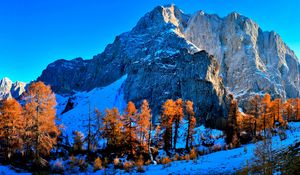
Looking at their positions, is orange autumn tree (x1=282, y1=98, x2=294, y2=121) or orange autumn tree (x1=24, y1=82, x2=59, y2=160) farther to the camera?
orange autumn tree (x1=282, y1=98, x2=294, y2=121)

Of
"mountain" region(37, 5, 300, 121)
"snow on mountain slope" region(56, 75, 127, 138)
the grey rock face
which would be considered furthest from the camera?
"snow on mountain slope" region(56, 75, 127, 138)

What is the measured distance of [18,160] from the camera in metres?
28.2

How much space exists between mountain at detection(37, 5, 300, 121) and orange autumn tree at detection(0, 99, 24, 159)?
220 ft

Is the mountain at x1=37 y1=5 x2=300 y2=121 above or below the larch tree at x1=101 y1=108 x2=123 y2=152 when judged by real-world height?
above

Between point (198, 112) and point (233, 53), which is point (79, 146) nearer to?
point (198, 112)

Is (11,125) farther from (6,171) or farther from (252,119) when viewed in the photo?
(252,119)

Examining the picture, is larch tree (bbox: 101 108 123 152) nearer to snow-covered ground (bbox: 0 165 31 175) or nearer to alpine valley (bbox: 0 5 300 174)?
alpine valley (bbox: 0 5 300 174)

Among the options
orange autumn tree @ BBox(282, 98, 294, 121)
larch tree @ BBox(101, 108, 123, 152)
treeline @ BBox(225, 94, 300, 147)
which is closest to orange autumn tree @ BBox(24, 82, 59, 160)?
larch tree @ BBox(101, 108, 123, 152)

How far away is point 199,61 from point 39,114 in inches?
3269

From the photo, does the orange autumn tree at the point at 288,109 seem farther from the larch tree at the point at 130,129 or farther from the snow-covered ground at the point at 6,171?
the snow-covered ground at the point at 6,171

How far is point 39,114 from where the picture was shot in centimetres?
2619

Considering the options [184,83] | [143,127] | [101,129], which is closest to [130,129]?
[143,127]

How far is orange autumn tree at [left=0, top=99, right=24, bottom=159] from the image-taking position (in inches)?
1174

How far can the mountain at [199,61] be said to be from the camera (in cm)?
10188
